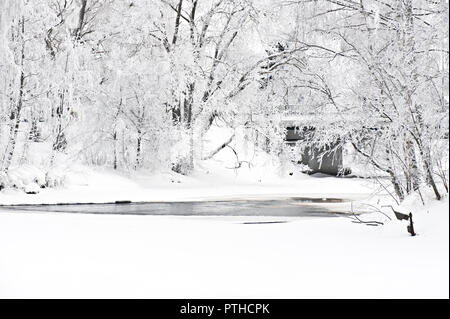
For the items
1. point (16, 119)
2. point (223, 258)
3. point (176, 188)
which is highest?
point (16, 119)

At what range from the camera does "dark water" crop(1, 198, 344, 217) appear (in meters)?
15.1

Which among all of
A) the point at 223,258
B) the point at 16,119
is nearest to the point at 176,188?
the point at 16,119

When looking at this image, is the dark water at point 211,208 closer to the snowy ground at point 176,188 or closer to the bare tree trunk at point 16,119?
the snowy ground at point 176,188

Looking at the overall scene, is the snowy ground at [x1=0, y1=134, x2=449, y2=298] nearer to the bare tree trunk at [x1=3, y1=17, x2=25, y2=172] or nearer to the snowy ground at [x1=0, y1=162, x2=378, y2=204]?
the snowy ground at [x1=0, y1=162, x2=378, y2=204]

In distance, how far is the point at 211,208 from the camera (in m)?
16.8

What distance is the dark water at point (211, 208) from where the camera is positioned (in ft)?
49.6

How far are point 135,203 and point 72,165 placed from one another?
5694 mm

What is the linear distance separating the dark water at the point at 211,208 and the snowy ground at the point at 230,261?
468 centimetres

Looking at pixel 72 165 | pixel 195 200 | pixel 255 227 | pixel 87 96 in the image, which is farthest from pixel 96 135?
pixel 255 227

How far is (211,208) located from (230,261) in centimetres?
999

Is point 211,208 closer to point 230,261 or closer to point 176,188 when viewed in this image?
point 176,188

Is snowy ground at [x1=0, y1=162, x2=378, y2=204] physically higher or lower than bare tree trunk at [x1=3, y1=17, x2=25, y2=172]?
lower

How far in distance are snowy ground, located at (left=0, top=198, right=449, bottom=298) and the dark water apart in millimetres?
4683

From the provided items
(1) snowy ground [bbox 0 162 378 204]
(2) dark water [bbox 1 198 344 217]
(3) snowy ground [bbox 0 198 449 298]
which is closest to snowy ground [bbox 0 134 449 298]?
(3) snowy ground [bbox 0 198 449 298]
